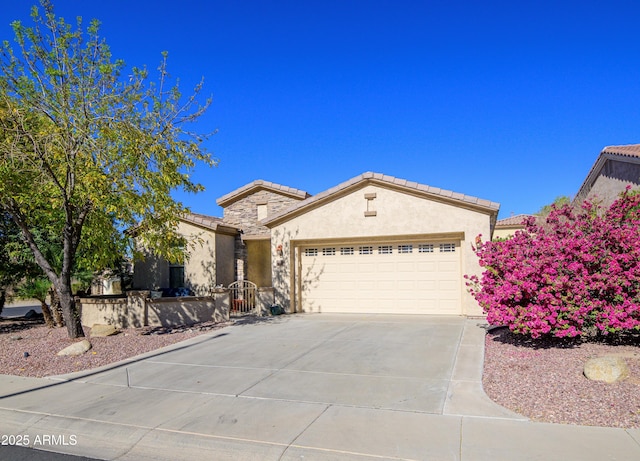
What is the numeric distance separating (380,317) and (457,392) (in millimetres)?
7339

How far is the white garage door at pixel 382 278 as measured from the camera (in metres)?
13.6

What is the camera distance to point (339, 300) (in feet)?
Result: 48.8

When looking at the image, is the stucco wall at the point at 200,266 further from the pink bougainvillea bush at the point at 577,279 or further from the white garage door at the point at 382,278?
the pink bougainvillea bush at the point at 577,279

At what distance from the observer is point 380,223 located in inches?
552

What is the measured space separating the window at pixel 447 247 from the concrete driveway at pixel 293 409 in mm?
4368

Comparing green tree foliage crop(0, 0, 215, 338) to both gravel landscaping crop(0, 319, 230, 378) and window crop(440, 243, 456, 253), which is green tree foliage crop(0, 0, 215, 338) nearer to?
gravel landscaping crop(0, 319, 230, 378)

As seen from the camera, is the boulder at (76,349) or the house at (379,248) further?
the house at (379,248)

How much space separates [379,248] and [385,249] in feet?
0.67

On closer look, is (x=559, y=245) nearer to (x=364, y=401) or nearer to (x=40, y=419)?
(x=364, y=401)

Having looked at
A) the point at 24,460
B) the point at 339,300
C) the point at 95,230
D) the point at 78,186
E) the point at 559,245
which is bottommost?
the point at 24,460

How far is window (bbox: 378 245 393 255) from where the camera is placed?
46.9ft

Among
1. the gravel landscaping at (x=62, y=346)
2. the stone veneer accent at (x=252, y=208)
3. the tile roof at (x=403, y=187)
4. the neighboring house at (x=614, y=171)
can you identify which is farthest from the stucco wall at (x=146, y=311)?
the neighboring house at (x=614, y=171)

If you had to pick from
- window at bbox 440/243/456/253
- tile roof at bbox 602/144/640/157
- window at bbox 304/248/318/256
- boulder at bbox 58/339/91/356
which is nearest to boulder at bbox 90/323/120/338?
boulder at bbox 58/339/91/356

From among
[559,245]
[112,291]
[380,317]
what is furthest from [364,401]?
[112,291]
